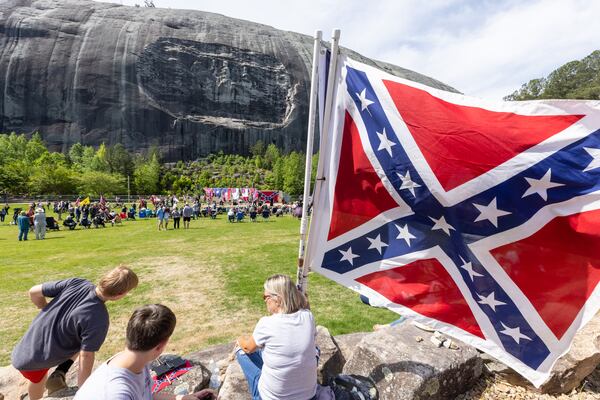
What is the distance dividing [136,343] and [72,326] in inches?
54.9

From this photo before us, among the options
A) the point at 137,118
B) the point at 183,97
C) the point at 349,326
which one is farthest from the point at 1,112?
the point at 349,326

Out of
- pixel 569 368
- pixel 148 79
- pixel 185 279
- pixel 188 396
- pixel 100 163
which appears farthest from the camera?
pixel 148 79

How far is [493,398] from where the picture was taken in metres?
3.51

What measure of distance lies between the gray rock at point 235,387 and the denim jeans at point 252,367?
69 mm

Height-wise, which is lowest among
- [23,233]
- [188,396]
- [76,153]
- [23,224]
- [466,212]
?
[23,233]

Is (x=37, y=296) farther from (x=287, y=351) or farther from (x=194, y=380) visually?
(x=287, y=351)

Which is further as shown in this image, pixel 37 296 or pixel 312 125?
pixel 312 125

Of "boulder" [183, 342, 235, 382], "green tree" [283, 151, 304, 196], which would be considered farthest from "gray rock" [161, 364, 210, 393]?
"green tree" [283, 151, 304, 196]

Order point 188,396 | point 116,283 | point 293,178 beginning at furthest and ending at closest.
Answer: point 293,178 → point 116,283 → point 188,396

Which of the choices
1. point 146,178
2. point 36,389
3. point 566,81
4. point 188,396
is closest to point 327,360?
point 188,396

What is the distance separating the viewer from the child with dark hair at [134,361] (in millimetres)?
1797

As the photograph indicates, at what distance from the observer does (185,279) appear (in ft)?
29.0

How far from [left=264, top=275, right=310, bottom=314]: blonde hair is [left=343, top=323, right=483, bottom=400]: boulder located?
1.36 meters

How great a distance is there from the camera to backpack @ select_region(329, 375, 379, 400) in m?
2.73
